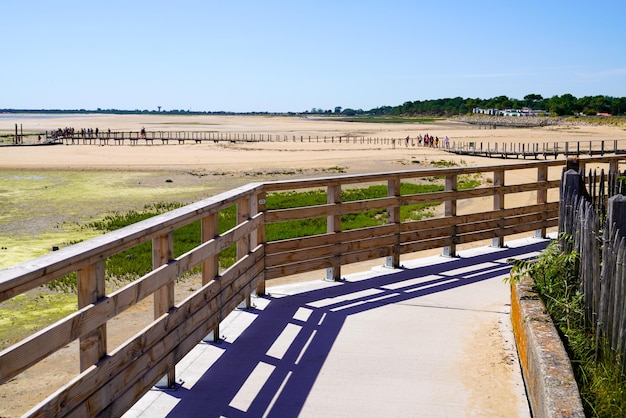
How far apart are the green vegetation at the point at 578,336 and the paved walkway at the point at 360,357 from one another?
50 cm

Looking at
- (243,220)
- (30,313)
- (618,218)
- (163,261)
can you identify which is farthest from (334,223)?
(30,313)

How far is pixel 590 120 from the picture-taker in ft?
497

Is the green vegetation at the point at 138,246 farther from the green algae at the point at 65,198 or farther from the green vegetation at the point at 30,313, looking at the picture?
the green algae at the point at 65,198

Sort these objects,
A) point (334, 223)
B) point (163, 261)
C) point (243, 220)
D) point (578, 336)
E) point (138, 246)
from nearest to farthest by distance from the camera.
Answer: point (163, 261) < point (578, 336) < point (243, 220) < point (334, 223) < point (138, 246)

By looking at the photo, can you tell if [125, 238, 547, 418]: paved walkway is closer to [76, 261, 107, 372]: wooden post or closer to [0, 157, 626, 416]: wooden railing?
[0, 157, 626, 416]: wooden railing

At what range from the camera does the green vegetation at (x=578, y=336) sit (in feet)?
13.7

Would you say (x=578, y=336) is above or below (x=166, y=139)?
below

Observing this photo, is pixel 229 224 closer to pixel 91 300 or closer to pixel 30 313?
pixel 30 313

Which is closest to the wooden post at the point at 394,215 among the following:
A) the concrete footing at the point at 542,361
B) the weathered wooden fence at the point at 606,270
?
the concrete footing at the point at 542,361

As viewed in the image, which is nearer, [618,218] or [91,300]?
[91,300]

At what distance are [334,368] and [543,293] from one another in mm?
1672

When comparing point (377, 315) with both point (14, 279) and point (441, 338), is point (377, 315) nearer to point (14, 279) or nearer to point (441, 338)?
point (441, 338)

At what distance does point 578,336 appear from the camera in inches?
199

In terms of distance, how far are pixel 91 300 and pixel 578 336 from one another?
3.07 meters
